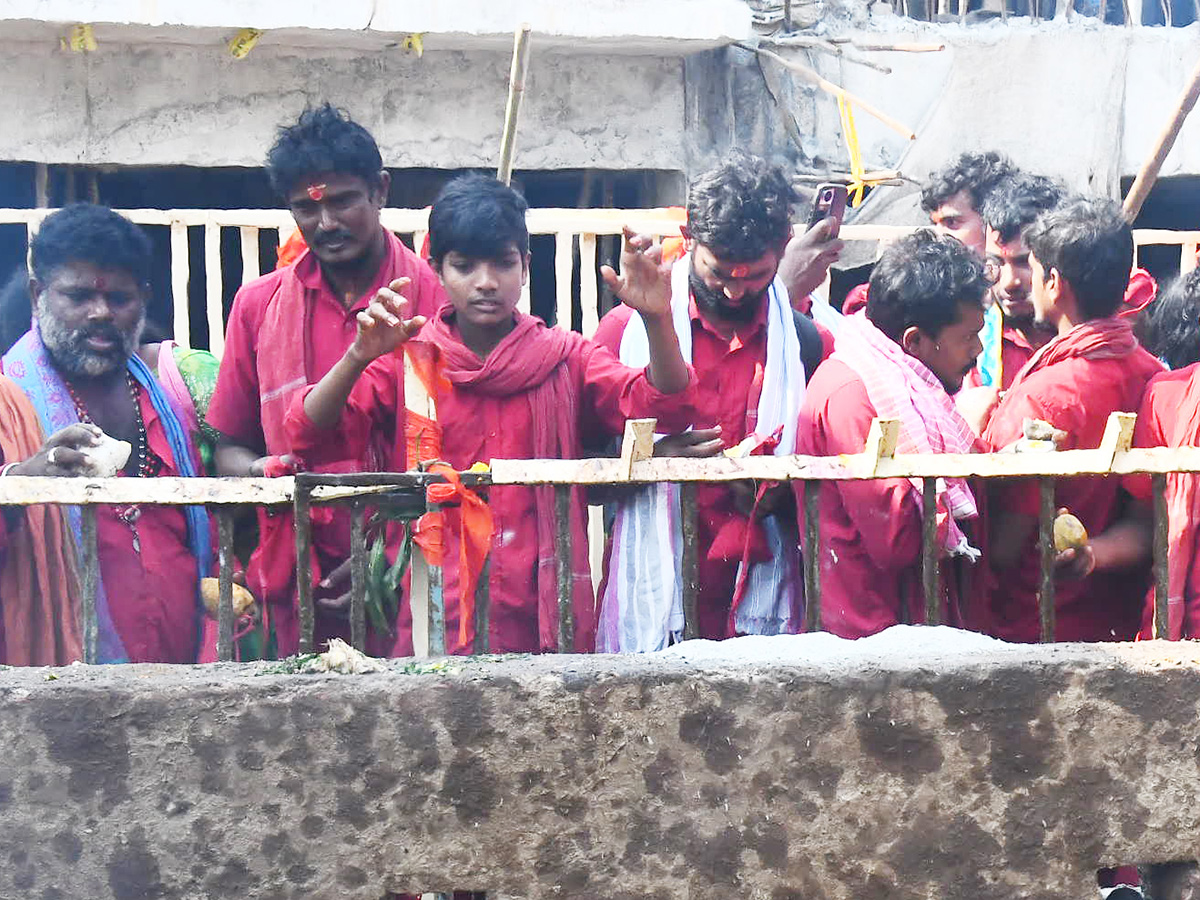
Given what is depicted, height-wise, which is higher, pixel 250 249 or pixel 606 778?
pixel 250 249

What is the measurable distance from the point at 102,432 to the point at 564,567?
129cm

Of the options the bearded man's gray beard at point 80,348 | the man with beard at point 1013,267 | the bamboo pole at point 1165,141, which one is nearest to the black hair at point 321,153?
the bearded man's gray beard at point 80,348

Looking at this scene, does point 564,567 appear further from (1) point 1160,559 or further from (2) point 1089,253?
(2) point 1089,253

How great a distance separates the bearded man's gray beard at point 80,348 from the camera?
160 inches

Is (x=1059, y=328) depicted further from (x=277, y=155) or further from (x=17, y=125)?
(x=17, y=125)

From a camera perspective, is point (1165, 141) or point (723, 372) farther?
point (1165, 141)

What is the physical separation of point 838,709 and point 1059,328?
1674mm

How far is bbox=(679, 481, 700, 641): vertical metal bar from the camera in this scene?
122 inches

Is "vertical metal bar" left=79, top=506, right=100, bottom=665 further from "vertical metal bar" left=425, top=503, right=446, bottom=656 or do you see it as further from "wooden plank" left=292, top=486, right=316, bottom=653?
"vertical metal bar" left=425, top=503, right=446, bottom=656

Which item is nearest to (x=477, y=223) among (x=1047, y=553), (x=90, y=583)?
(x=90, y=583)

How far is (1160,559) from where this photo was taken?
10.4 ft

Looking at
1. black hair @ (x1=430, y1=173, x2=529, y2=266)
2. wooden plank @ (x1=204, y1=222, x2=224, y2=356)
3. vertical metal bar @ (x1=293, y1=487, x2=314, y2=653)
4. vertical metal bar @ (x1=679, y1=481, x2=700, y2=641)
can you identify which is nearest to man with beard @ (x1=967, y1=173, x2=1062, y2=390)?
black hair @ (x1=430, y1=173, x2=529, y2=266)

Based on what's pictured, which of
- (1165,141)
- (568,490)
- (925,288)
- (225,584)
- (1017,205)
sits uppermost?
(1165,141)

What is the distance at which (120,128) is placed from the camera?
21.8 feet
